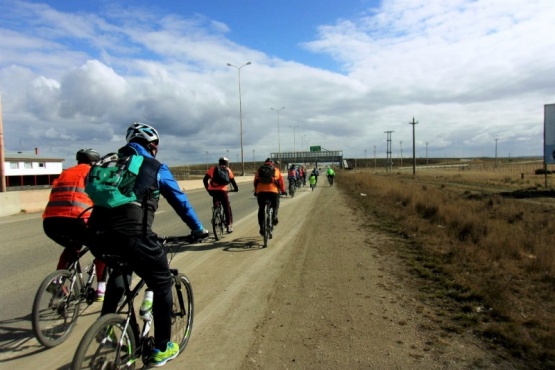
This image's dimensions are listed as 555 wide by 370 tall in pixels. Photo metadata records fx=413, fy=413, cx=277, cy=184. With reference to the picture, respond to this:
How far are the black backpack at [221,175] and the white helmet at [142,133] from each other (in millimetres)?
6692

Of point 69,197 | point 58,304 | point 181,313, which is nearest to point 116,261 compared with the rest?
point 181,313

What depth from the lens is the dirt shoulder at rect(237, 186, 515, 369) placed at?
3.78 metres

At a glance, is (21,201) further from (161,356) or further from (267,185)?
(161,356)

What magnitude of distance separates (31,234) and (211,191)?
206 inches

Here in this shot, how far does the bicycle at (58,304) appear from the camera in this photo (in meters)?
3.98

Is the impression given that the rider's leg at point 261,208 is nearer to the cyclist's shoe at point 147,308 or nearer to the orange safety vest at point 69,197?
the orange safety vest at point 69,197

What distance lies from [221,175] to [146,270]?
708 cm

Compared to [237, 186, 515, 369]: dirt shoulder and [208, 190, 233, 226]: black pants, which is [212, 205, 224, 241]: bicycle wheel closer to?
[208, 190, 233, 226]: black pants

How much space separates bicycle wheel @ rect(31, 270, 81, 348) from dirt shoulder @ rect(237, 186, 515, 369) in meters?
1.98

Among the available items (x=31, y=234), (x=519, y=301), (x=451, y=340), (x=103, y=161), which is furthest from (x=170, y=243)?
(x=31, y=234)

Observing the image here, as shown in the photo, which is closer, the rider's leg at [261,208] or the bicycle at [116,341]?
the bicycle at [116,341]

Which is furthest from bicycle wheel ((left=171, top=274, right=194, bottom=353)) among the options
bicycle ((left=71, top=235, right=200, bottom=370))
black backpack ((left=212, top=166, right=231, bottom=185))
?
black backpack ((left=212, top=166, right=231, bottom=185))

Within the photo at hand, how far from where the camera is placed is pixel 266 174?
9.61 metres

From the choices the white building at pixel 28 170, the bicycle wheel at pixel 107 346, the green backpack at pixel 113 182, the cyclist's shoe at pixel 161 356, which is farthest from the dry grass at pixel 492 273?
the white building at pixel 28 170
